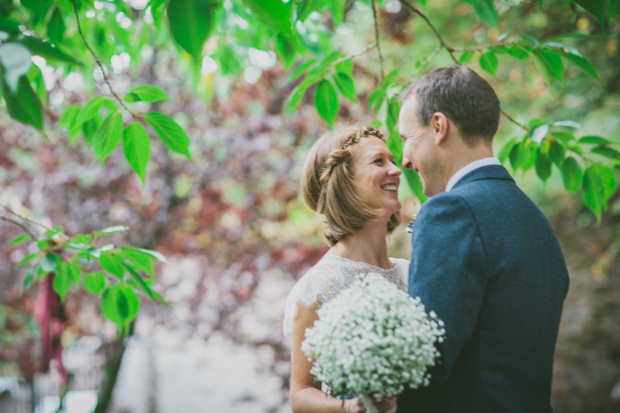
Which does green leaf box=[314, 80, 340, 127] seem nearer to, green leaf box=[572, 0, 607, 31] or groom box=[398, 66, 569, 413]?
groom box=[398, 66, 569, 413]

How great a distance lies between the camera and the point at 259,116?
14.1 ft

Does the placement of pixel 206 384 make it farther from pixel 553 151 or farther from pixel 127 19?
pixel 553 151

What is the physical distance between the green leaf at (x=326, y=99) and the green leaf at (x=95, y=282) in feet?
3.99

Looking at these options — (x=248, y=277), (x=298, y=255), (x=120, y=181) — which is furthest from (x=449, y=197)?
(x=120, y=181)

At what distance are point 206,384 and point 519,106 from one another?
671cm

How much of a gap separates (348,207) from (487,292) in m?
0.73

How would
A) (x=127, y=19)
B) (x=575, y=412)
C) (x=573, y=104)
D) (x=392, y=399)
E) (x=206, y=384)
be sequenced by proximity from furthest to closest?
(x=206, y=384) → (x=575, y=412) → (x=573, y=104) → (x=127, y=19) → (x=392, y=399)

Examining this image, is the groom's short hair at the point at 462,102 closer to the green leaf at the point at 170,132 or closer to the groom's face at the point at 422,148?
the groom's face at the point at 422,148

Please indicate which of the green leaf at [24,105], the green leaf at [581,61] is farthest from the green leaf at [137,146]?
the green leaf at [581,61]

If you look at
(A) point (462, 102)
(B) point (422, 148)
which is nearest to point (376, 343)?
(B) point (422, 148)

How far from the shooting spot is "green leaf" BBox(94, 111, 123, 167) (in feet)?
5.24

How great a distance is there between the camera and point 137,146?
1603mm

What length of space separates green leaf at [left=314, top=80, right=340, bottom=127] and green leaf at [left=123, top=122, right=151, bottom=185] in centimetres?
77

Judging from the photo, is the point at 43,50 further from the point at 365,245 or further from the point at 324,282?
the point at 365,245
